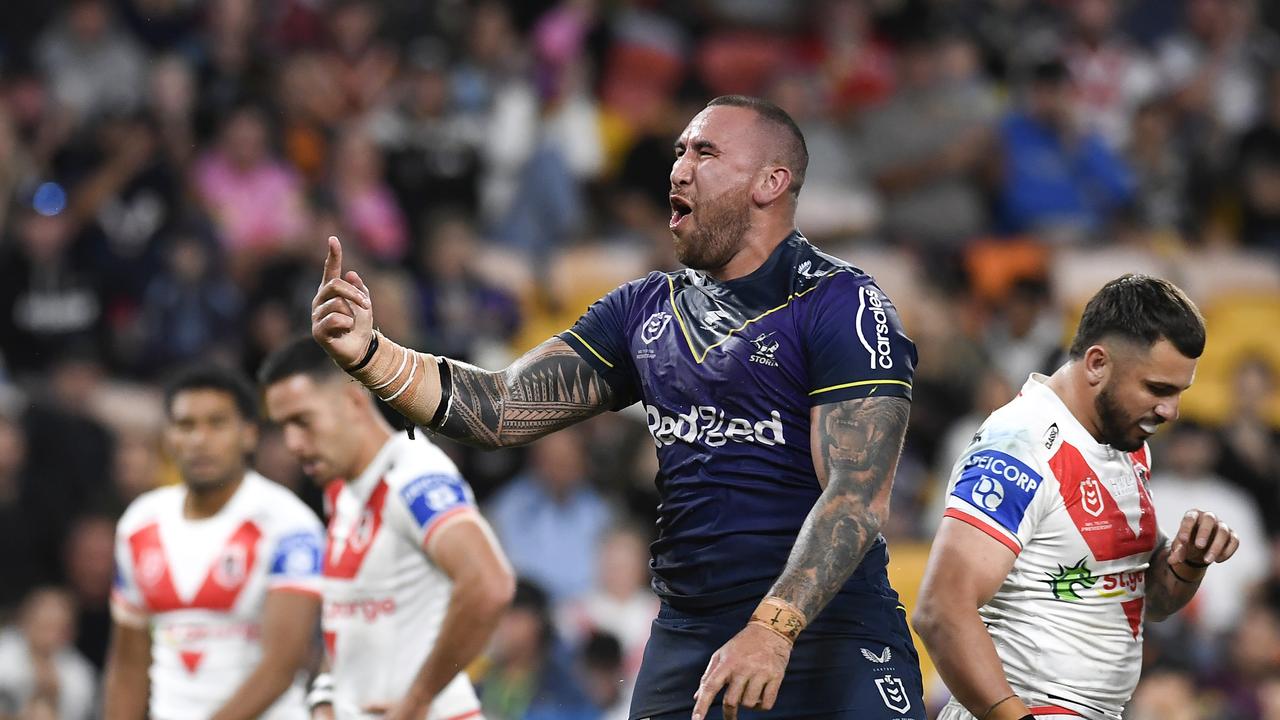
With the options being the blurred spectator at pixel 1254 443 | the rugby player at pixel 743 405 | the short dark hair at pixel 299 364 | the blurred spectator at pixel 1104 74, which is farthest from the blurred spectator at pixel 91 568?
the blurred spectator at pixel 1104 74

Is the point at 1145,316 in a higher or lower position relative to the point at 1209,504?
higher

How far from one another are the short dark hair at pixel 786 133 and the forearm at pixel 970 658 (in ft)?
4.63

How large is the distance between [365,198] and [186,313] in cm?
197

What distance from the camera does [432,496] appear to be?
684 cm

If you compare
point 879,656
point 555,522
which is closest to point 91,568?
point 555,522

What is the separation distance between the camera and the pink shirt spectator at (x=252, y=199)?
1304 cm

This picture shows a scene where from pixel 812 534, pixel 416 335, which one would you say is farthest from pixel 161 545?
pixel 416 335

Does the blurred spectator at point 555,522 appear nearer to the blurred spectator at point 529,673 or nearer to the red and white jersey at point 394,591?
the blurred spectator at point 529,673

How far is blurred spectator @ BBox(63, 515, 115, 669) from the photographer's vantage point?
10984mm

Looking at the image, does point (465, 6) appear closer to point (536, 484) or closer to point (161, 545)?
point (536, 484)

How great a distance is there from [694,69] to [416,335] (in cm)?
437

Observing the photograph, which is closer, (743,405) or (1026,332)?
(743,405)

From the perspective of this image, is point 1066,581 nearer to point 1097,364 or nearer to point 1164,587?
point 1164,587

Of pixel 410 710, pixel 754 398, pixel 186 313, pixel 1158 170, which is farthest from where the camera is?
pixel 1158 170
